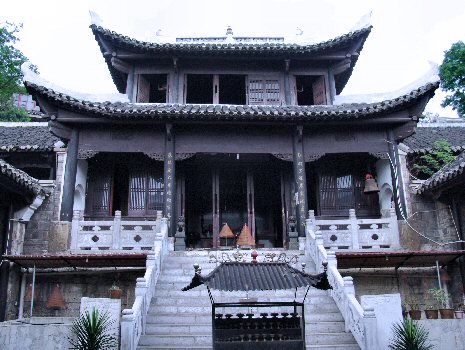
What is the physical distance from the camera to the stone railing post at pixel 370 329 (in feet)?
26.5

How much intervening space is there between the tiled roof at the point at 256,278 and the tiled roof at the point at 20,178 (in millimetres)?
6418

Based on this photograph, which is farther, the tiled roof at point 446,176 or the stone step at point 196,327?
the tiled roof at point 446,176

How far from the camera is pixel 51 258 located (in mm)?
11156

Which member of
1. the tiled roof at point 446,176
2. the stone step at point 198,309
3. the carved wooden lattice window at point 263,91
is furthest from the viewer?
the carved wooden lattice window at point 263,91

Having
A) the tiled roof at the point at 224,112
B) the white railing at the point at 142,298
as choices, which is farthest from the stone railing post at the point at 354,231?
the white railing at the point at 142,298

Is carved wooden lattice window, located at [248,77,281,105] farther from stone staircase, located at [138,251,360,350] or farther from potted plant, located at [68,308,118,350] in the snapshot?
Result: potted plant, located at [68,308,118,350]

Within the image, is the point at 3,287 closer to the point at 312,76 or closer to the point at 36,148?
the point at 36,148

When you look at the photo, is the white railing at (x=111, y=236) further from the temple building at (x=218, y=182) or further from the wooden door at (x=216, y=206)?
the wooden door at (x=216, y=206)

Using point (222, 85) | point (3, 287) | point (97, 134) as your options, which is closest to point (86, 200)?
point (97, 134)

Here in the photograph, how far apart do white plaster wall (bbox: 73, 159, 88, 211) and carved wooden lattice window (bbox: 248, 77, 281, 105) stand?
602 centimetres

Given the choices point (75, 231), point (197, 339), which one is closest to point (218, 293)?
point (197, 339)

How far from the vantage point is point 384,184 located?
15188mm

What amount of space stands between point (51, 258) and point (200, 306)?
3.97 meters

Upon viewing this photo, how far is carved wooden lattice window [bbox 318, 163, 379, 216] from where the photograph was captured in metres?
15.3
